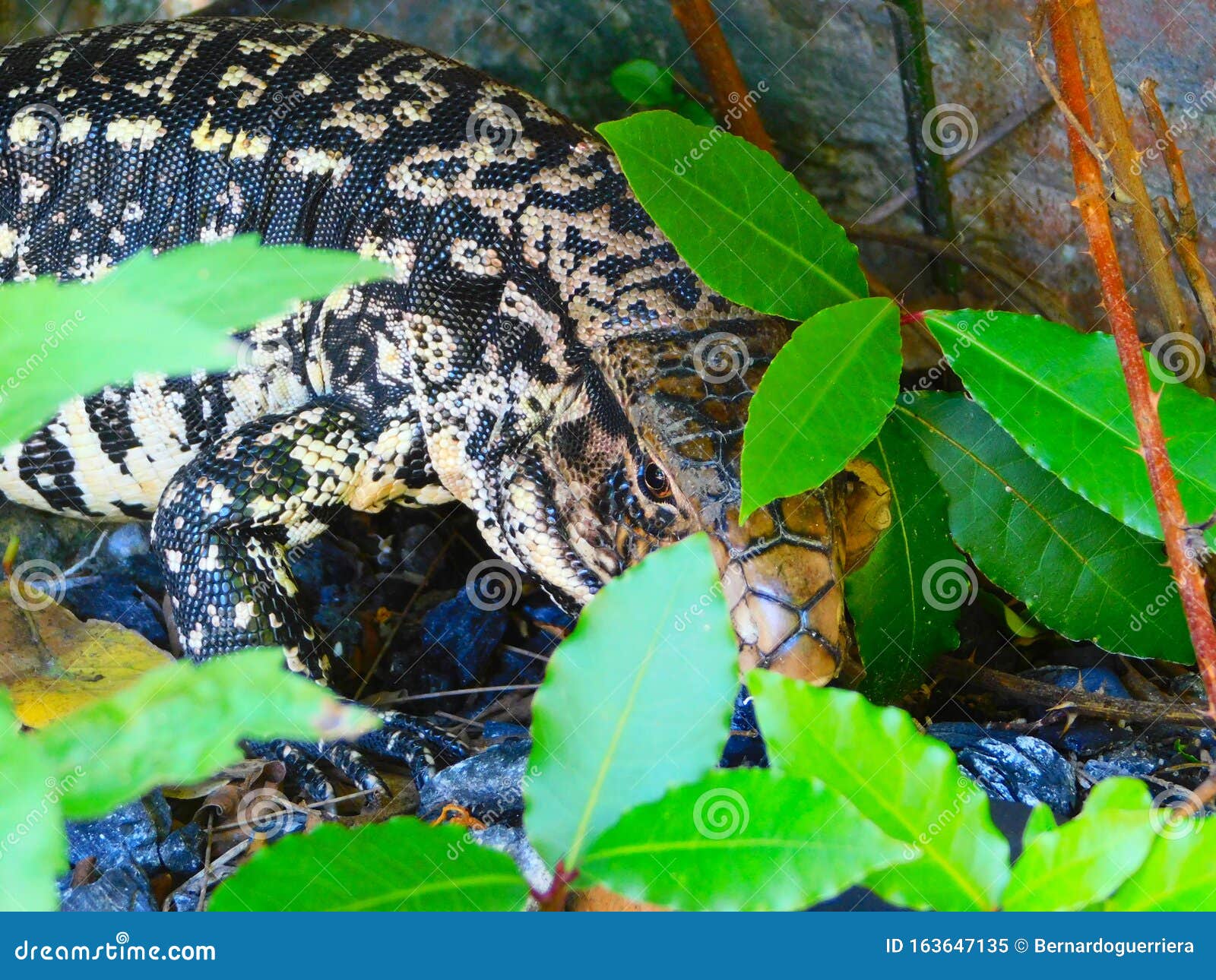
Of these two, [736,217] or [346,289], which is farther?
[346,289]

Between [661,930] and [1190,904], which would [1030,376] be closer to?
[1190,904]

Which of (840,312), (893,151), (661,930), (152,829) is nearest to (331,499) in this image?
(152,829)

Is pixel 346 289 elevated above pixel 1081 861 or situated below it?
below

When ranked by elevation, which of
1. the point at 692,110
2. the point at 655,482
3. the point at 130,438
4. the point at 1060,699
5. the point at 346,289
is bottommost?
the point at 130,438

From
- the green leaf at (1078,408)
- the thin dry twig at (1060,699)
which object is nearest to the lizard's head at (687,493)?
the green leaf at (1078,408)

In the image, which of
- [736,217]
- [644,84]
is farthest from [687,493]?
[644,84]

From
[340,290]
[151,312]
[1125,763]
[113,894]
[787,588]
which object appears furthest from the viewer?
[340,290]

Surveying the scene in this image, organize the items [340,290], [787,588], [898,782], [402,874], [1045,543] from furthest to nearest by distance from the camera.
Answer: [340,290]
[1045,543]
[787,588]
[898,782]
[402,874]

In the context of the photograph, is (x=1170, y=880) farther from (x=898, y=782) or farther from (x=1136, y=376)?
(x=1136, y=376)
